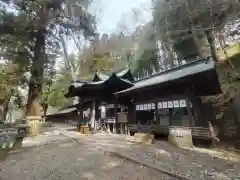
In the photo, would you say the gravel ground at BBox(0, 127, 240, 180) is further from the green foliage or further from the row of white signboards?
the green foliage

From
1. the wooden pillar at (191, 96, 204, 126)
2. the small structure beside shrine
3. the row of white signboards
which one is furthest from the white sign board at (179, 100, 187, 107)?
the small structure beside shrine

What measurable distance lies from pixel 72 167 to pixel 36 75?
11542mm

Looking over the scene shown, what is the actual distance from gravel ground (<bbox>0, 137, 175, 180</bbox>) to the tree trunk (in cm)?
861

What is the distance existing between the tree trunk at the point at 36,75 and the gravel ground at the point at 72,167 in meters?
8.61

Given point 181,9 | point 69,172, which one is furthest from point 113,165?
point 181,9

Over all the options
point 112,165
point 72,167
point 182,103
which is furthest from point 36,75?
point 112,165

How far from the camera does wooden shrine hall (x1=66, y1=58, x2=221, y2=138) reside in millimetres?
9578

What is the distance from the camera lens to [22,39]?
1424cm

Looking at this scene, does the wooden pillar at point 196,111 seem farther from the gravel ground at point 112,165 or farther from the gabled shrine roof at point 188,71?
the gravel ground at point 112,165

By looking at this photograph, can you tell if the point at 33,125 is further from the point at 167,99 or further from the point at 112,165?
the point at 112,165

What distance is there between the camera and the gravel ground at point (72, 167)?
520cm

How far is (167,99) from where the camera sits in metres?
11.4

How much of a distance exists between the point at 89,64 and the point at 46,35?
1503 cm

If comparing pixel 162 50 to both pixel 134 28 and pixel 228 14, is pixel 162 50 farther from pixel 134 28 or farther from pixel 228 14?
pixel 228 14
